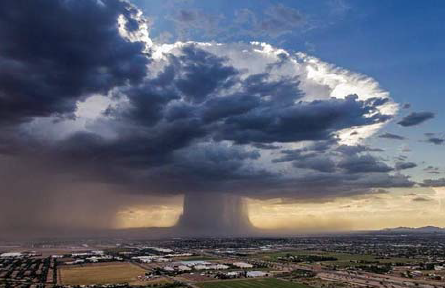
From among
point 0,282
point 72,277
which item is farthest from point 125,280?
point 0,282

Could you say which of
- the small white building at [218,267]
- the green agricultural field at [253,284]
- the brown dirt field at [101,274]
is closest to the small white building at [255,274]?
the green agricultural field at [253,284]

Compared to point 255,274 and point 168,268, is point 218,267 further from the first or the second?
point 255,274

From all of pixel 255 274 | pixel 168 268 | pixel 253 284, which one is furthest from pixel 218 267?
pixel 253 284

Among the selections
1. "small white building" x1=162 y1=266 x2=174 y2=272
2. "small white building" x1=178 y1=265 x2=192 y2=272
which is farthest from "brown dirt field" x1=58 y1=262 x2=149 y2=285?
"small white building" x1=178 y1=265 x2=192 y2=272

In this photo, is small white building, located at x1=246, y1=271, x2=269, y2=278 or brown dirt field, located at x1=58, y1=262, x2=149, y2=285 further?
small white building, located at x1=246, y1=271, x2=269, y2=278

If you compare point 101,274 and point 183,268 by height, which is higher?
point 183,268

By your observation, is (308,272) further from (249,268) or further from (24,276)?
(24,276)

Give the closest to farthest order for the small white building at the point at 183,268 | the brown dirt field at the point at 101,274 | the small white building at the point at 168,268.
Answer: the brown dirt field at the point at 101,274 < the small white building at the point at 168,268 < the small white building at the point at 183,268

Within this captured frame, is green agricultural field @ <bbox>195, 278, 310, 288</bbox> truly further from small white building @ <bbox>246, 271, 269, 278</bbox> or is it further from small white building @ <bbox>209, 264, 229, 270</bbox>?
small white building @ <bbox>209, 264, 229, 270</bbox>

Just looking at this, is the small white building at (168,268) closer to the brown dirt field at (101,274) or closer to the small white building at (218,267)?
the brown dirt field at (101,274)
